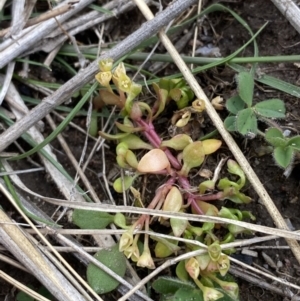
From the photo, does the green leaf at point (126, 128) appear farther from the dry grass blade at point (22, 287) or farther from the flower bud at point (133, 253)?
the dry grass blade at point (22, 287)

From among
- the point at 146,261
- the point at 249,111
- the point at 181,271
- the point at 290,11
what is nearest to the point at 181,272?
the point at 181,271

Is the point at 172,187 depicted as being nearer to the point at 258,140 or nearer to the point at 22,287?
the point at 258,140

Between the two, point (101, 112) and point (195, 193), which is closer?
point (195, 193)

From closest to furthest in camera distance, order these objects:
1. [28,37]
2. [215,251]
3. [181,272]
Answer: [215,251], [181,272], [28,37]

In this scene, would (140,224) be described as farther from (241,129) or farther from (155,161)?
(241,129)

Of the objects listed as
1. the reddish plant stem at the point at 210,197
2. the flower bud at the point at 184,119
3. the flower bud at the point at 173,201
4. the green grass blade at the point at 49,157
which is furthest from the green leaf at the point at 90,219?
the flower bud at the point at 184,119

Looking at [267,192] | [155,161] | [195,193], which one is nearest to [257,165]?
[267,192]

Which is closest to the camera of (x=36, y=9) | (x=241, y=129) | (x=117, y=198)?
(x=241, y=129)

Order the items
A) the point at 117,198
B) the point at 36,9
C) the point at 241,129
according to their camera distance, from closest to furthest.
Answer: the point at 241,129 → the point at 117,198 → the point at 36,9
